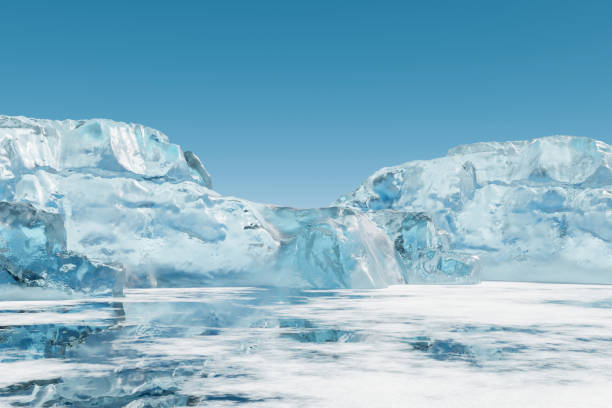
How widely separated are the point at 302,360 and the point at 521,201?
52922mm

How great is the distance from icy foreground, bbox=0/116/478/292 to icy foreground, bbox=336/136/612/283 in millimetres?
23118

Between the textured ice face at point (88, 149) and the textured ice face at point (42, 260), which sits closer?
the textured ice face at point (42, 260)

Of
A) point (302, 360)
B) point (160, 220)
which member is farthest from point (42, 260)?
point (302, 360)

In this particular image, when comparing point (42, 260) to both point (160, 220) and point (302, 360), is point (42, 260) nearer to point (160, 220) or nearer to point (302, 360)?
point (160, 220)

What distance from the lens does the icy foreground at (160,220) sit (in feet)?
98.7

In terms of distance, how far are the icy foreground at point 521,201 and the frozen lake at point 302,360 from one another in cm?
4162

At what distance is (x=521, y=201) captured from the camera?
56281 mm

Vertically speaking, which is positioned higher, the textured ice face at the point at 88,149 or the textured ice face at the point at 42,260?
the textured ice face at the point at 88,149

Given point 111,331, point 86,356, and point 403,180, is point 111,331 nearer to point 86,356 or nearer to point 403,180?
point 86,356

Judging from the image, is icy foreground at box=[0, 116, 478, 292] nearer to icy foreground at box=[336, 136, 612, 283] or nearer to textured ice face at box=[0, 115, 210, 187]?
textured ice face at box=[0, 115, 210, 187]

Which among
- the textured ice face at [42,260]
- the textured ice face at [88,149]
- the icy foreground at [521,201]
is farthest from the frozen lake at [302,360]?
the icy foreground at [521,201]

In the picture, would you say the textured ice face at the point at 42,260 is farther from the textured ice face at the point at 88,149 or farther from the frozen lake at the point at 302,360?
the textured ice face at the point at 88,149

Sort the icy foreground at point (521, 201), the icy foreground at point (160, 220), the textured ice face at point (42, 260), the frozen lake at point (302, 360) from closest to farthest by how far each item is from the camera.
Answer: the frozen lake at point (302, 360) < the textured ice face at point (42, 260) < the icy foreground at point (160, 220) < the icy foreground at point (521, 201)

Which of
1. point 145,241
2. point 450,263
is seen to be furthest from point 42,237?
point 450,263
